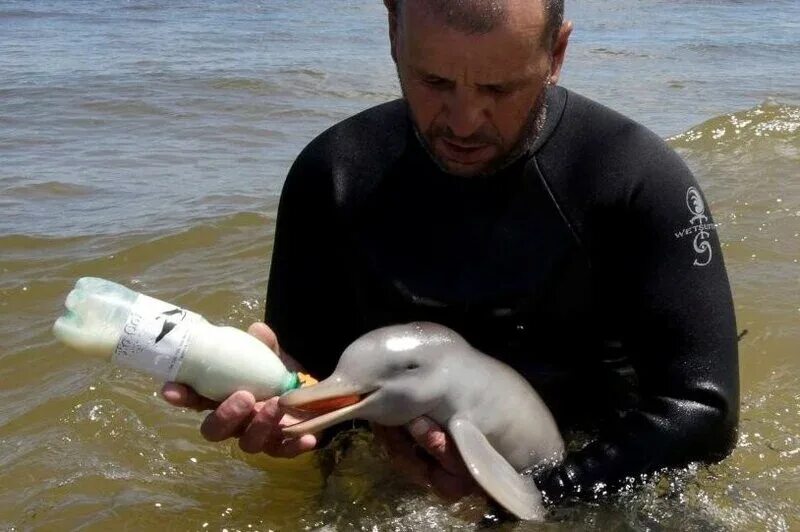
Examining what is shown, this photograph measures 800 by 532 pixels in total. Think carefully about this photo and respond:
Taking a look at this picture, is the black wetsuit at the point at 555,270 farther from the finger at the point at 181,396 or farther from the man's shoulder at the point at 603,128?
the finger at the point at 181,396

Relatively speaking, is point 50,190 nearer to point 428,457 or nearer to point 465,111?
point 428,457

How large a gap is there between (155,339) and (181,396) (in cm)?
21

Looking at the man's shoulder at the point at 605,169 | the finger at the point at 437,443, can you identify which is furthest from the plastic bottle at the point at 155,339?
the man's shoulder at the point at 605,169

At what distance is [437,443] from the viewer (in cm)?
362

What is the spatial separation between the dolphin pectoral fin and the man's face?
87cm

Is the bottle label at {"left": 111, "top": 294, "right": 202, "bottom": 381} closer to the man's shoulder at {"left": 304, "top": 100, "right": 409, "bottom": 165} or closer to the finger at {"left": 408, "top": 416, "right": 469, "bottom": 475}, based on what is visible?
the finger at {"left": 408, "top": 416, "right": 469, "bottom": 475}

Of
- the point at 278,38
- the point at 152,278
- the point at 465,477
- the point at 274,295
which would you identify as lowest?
the point at 278,38

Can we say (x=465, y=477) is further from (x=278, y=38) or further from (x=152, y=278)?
(x=278, y=38)

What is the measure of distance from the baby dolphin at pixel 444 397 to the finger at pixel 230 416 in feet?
0.44

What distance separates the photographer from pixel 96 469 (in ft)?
15.0

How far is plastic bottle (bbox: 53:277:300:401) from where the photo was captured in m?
3.30

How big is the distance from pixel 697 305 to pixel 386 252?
1.07m

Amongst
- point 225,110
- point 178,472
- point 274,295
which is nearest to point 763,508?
point 274,295

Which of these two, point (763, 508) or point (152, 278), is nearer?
point (763, 508)
